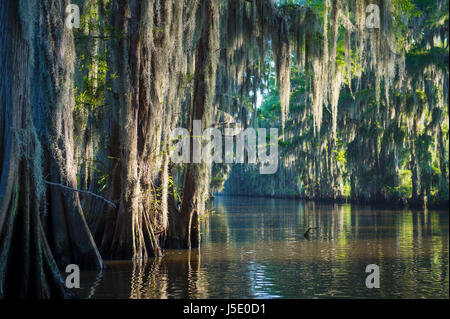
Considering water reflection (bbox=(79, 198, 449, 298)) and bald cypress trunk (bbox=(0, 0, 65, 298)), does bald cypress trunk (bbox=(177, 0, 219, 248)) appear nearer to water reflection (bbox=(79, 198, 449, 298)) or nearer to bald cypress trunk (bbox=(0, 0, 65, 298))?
water reflection (bbox=(79, 198, 449, 298))

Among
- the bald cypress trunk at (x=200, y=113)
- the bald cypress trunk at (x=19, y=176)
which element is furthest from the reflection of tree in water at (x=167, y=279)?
the bald cypress trunk at (x=200, y=113)

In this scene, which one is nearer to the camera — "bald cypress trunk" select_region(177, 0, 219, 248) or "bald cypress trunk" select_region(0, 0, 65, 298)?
"bald cypress trunk" select_region(0, 0, 65, 298)

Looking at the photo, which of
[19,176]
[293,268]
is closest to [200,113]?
[293,268]

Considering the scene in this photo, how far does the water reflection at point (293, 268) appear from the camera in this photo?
30.9 ft

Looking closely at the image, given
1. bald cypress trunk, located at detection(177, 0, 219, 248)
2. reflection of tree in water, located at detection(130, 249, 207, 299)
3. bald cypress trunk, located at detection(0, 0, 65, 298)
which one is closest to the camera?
bald cypress trunk, located at detection(0, 0, 65, 298)

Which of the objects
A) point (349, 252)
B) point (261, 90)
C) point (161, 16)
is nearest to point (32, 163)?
point (161, 16)

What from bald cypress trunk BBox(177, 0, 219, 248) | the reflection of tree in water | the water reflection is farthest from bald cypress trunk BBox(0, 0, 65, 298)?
bald cypress trunk BBox(177, 0, 219, 248)

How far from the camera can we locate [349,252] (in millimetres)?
14508

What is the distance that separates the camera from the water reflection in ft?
30.9

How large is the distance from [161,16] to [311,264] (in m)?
7.10

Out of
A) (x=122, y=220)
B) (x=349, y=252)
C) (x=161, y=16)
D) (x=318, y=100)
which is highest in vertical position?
(x=161, y=16)

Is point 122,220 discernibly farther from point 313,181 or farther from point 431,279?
point 313,181

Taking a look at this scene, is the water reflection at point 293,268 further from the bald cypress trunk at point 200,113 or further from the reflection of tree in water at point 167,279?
the bald cypress trunk at point 200,113

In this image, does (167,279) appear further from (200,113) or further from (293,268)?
(200,113)
